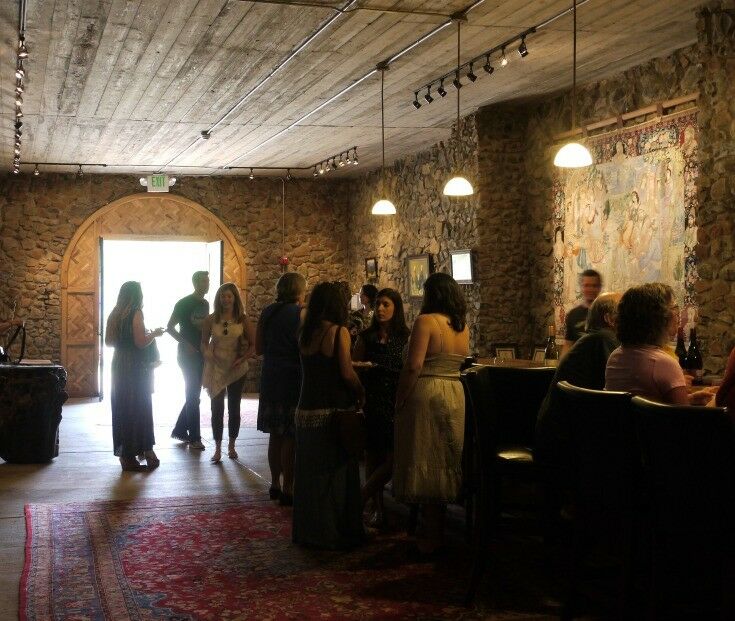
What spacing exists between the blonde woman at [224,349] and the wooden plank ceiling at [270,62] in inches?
73.0

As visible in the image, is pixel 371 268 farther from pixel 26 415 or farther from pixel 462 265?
pixel 26 415

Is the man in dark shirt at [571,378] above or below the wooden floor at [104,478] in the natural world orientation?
above

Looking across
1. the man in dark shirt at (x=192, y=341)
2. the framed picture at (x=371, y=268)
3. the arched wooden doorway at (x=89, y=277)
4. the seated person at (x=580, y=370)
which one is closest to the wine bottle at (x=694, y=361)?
the seated person at (x=580, y=370)

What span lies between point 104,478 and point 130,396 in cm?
65

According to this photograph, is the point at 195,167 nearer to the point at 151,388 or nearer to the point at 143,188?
the point at 143,188

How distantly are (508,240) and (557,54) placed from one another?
2554 millimetres

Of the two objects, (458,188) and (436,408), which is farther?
(458,188)

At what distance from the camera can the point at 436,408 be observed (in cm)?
471

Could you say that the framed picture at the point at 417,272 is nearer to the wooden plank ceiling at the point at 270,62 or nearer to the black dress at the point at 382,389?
the wooden plank ceiling at the point at 270,62

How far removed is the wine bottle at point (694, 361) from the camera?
5.07 metres

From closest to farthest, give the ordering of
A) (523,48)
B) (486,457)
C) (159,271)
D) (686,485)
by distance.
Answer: (686,485)
(486,457)
(523,48)
(159,271)

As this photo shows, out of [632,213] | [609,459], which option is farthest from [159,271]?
[609,459]

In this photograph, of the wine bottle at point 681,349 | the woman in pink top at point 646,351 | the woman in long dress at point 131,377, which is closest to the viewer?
the woman in pink top at point 646,351

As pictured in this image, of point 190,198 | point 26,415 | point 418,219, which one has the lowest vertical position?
point 26,415
